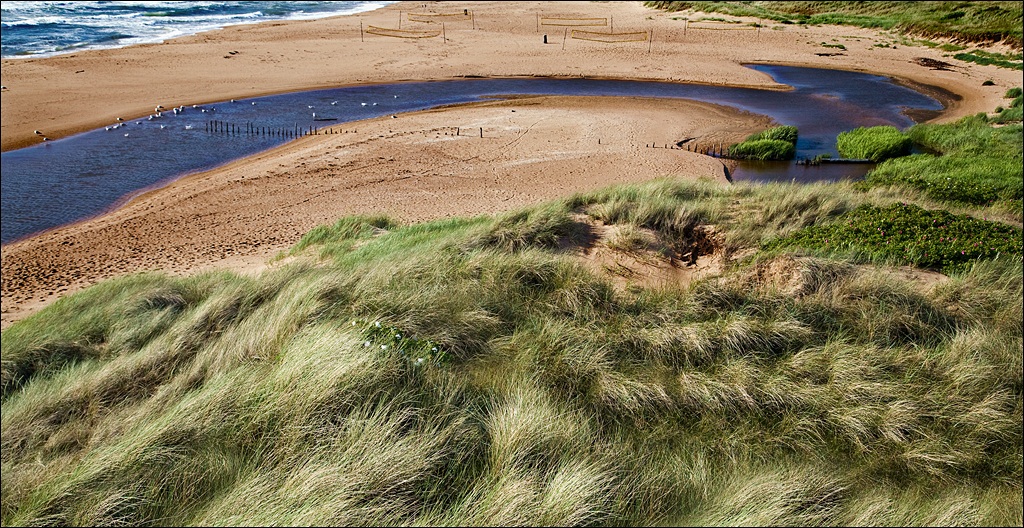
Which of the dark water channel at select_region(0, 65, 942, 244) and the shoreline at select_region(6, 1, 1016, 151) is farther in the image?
the shoreline at select_region(6, 1, 1016, 151)

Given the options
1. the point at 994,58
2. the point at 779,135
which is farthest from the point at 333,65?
Result: the point at 994,58

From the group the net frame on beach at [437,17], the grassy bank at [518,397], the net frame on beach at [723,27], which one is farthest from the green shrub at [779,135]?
the net frame on beach at [437,17]

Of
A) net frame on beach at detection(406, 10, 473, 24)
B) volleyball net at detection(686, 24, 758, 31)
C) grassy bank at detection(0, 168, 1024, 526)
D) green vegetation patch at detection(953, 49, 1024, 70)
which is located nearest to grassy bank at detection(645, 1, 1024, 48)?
green vegetation patch at detection(953, 49, 1024, 70)

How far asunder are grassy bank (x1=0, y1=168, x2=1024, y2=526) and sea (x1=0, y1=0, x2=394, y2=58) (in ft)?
93.8

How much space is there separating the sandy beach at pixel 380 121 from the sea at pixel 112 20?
2.94 m

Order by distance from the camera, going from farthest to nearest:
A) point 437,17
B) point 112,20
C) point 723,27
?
1. point 437,17
2. point 723,27
3. point 112,20

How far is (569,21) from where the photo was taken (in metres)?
48.8

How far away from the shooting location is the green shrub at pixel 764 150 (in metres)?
18.4

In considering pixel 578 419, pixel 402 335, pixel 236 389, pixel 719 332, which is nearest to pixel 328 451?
pixel 236 389

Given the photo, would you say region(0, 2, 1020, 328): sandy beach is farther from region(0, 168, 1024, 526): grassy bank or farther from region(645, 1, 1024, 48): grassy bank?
region(0, 168, 1024, 526): grassy bank

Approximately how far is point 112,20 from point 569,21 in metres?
31.9

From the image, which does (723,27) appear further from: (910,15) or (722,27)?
(910,15)

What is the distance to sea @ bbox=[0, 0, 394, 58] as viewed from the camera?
29684mm

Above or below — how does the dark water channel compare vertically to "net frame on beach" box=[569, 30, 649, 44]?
below
